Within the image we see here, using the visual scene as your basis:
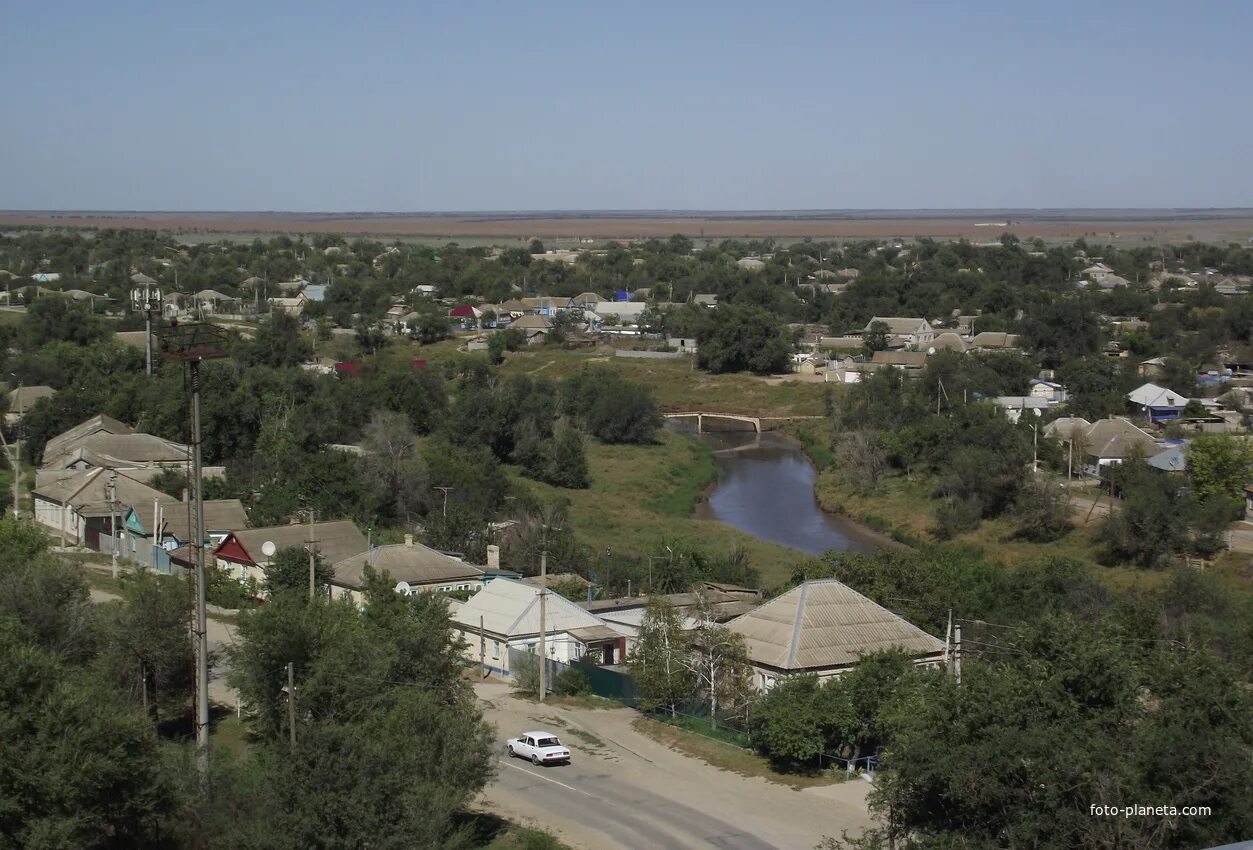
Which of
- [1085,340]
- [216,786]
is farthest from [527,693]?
[1085,340]

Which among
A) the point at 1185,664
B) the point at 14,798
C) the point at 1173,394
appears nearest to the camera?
the point at 14,798

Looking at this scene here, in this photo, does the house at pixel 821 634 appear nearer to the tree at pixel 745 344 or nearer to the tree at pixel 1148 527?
the tree at pixel 1148 527

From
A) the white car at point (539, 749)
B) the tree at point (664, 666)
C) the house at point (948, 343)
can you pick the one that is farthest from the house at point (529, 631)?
the house at point (948, 343)

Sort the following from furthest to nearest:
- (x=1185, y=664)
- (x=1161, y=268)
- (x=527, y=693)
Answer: (x=1161, y=268)
(x=527, y=693)
(x=1185, y=664)

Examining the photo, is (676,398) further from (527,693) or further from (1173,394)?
(527,693)

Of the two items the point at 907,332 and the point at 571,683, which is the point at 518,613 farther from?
the point at 907,332

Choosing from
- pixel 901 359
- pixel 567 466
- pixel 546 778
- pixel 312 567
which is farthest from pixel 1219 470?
pixel 901 359
